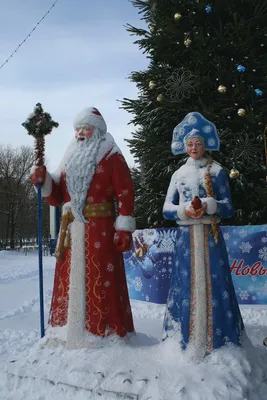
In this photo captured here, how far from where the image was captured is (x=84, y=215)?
139 inches

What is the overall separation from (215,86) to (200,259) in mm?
4064

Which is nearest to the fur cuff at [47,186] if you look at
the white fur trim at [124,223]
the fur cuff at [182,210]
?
the white fur trim at [124,223]

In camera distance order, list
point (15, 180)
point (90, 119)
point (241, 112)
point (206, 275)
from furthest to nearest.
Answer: point (15, 180) → point (241, 112) → point (90, 119) → point (206, 275)

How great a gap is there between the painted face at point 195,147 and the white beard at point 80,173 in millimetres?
812

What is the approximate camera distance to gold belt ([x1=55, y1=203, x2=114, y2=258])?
354cm

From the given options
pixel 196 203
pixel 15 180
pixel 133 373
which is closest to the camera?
pixel 133 373

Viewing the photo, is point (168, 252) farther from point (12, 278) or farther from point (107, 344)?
point (12, 278)

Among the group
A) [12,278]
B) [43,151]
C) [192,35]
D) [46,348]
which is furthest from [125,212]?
[12,278]

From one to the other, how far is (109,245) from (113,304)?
50 cm

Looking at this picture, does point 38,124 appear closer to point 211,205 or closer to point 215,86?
point 211,205

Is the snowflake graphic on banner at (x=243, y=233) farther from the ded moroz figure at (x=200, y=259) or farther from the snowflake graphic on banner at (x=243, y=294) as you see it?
the ded moroz figure at (x=200, y=259)

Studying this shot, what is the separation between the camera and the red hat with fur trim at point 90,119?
12.0 ft

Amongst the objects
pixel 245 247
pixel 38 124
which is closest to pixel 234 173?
pixel 245 247

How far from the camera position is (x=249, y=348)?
3.23 m
